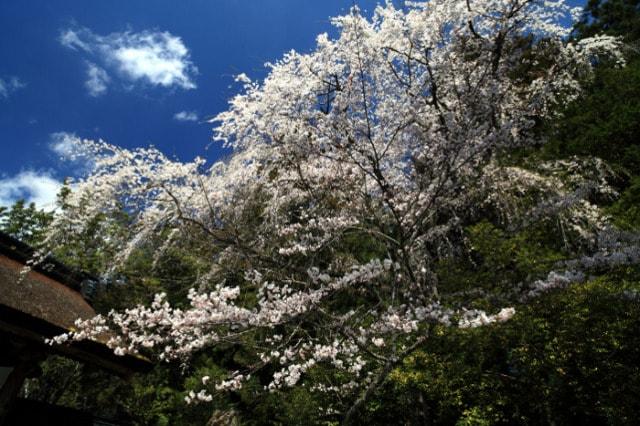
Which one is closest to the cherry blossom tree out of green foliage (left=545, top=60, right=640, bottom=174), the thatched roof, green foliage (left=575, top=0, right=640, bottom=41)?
the thatched roof

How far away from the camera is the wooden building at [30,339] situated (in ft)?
13.7

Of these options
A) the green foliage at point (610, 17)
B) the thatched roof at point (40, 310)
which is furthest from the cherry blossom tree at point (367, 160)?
the green foliage at point (610, 17)

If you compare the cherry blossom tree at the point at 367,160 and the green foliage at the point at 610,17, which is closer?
the cherry blossom tree at the point at 367,160

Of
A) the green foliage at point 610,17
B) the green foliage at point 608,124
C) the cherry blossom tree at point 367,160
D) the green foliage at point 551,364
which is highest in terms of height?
the green foliage at point 610,17

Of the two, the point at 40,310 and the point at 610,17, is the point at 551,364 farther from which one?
the point at 610,17

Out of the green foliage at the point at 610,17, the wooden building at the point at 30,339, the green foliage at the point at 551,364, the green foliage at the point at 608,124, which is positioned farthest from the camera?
the green foliage at the point at 610,17

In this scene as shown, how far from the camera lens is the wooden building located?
4176mm

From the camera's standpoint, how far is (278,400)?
30.4ft

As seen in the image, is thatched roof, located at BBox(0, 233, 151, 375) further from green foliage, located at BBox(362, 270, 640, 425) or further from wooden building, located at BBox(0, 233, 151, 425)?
green foliage, located at BBox(362, 270, 640, 425)

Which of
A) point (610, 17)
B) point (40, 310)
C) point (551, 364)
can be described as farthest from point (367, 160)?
point (610, 17)

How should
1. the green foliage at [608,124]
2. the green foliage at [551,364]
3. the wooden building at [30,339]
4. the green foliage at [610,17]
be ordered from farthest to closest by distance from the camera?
the green foliage at [610,17]
the green foliage at [608,124]
the green foliage at [551,364]
the wooden building at [30,339]

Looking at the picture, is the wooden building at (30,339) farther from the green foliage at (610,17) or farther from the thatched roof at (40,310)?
the green foliage at (610,17)

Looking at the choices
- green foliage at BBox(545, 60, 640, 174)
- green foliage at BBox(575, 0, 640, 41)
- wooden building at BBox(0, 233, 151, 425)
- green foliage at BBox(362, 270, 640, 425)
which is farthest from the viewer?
green foliage at BBox(575, 0, 640, 41)

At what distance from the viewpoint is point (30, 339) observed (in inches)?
169
